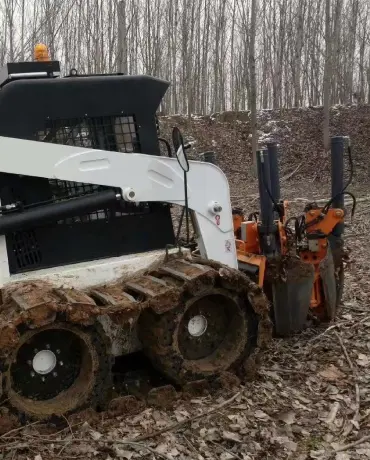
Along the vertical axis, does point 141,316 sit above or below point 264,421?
above

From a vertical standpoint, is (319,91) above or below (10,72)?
above

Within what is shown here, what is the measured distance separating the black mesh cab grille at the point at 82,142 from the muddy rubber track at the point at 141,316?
0.30 meters

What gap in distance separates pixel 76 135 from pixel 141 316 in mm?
1457

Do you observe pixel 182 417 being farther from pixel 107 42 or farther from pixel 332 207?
pixel 107 42

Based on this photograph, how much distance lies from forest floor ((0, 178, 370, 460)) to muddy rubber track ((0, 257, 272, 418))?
20 centimetres

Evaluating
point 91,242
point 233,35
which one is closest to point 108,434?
point 91,242

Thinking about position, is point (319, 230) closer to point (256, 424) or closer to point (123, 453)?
point (256, 424)

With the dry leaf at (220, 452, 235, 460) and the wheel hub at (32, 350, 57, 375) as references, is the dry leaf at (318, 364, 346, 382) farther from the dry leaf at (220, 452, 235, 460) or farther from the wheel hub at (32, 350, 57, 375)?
the wheel hub at (32, 350, 57, 375)

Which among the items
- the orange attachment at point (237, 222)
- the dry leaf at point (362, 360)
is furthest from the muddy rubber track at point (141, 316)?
the orange attachment at point (237, 222)

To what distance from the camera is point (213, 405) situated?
4.29 m

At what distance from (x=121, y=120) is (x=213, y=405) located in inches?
90.1

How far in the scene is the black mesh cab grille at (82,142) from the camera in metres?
4.08

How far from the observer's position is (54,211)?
4.11 metres

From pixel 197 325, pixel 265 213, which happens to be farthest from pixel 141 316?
pixel 265 213
